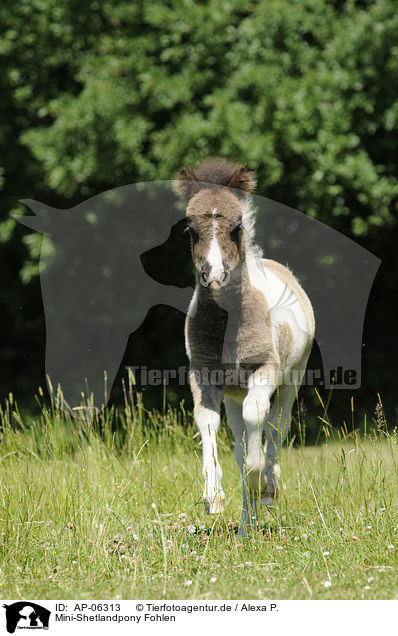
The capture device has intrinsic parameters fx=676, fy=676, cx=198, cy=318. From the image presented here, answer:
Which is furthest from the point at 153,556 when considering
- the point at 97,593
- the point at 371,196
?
the point at 371,196

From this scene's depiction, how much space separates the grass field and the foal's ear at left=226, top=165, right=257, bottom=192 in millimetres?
1706

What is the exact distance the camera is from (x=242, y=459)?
4617 millimetres

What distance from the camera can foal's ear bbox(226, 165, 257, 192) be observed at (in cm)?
425

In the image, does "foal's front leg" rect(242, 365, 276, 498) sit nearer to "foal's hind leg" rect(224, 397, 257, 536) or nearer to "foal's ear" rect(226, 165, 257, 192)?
"foal's hind leg" rect(224, 397, 257, 536)

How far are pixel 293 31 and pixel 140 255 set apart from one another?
4106 mm

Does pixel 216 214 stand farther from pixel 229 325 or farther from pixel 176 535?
pixel 176 535

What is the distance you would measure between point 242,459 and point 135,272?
6755mm

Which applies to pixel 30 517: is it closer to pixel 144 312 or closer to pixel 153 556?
pixel 153 556

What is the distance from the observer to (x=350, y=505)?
183 inches
